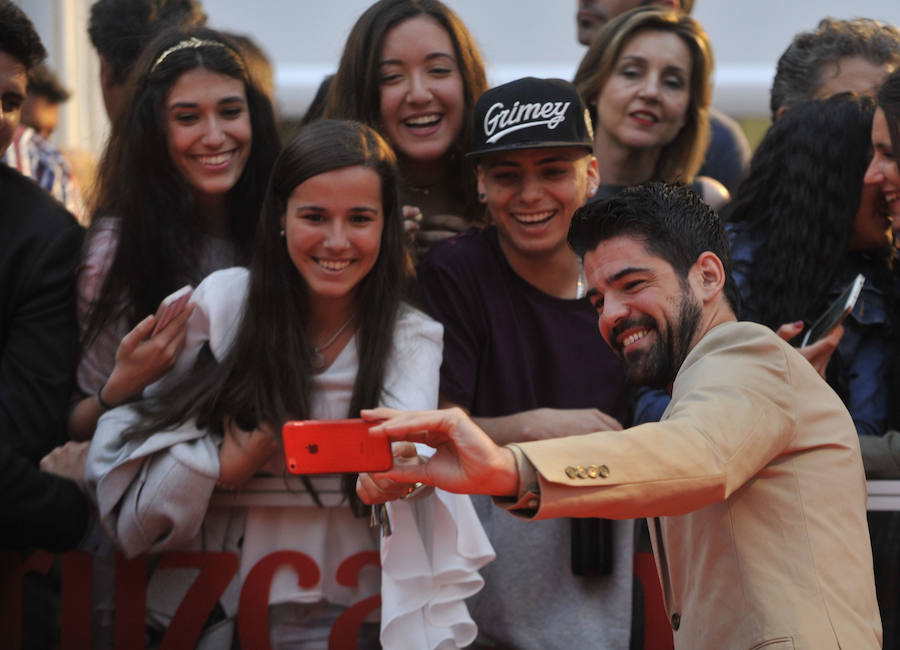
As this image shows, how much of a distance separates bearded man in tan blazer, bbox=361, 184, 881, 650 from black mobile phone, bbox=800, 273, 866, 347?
894 millimetres

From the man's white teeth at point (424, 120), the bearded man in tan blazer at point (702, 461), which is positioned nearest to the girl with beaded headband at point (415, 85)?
the man's white teeth at point (424, 120)

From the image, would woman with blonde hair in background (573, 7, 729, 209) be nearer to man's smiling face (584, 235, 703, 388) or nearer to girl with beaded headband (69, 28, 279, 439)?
girl with beaded headband (69, 28, 279, 439)

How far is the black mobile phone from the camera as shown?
11.6 feet

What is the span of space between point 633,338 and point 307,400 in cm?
124

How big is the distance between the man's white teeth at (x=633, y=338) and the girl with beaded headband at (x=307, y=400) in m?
0.97

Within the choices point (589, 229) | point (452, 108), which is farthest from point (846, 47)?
point (589, 229)

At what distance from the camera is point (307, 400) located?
356 cm

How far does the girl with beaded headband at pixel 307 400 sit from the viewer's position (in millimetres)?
3432

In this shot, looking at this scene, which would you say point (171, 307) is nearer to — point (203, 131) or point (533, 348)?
point (203, 131)

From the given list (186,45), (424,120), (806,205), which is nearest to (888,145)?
(806,205)

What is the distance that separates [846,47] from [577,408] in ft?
6.21

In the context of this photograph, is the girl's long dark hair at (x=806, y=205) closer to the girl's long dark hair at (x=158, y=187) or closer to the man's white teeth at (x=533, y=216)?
the man's white teeth at (x=533, y=216)

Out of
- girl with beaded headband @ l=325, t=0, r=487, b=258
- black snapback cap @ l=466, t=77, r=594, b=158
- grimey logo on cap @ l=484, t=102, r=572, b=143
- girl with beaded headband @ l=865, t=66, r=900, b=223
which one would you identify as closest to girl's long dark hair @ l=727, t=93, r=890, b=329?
girl with beaded headband @ l=865, t=66, r=900, b=223

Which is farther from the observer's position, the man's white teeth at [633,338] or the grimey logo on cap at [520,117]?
the grimey logo on cap at [520,117]
